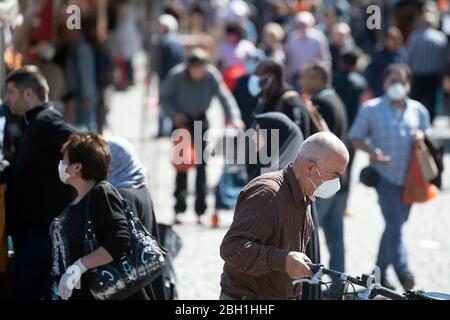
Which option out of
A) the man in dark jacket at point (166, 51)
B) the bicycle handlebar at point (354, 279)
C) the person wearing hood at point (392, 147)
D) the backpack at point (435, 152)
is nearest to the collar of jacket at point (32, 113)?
the bicycle handlebar at point (354, 279)

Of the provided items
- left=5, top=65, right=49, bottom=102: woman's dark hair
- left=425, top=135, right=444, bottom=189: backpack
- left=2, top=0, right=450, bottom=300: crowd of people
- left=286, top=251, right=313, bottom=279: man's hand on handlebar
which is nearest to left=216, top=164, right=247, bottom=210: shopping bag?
left=2, top=0, right=450, bottom=300: crowd of people

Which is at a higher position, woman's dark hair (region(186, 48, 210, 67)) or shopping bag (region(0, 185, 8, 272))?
woman's dark hair (region(186, 48, 210, 67))

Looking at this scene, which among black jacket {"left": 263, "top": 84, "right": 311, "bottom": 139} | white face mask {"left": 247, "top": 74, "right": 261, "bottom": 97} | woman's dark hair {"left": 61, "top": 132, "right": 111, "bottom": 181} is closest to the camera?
woman's dark hair {"left": 61, "top": 132, "right": 111, "bottom": 181}

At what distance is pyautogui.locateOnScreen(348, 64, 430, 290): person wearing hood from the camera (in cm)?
855

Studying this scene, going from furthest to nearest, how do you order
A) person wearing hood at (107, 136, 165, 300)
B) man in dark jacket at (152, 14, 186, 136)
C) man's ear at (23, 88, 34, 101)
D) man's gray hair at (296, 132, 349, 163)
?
man in dark jacket at (152, 14, 186, 136), man's ear at (23, 88, 34, 101), person wearing hood at (107, 136, 165, 300), man's gray hair at (296, 132, 349, 163)

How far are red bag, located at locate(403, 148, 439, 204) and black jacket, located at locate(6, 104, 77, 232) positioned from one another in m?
2.95

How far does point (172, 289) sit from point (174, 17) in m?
11.4

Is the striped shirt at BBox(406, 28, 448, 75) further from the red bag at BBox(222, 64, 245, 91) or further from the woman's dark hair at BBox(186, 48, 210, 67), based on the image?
the woman's dark hair at BBox(186, 48, 210, 67)

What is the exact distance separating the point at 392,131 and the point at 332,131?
52cm

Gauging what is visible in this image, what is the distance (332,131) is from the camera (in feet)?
29.2

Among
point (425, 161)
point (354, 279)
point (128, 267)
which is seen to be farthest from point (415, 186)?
point (354, 279)

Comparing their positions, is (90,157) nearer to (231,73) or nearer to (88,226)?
(88,226)
